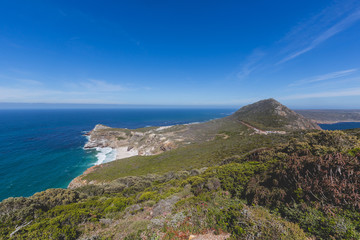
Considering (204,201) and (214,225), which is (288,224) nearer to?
(214,225)

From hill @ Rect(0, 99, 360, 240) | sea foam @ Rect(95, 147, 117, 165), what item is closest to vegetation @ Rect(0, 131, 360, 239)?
hill @ Rect(0, 99, 360, 240)

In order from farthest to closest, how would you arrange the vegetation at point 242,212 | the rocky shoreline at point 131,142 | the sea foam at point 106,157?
the rocky shoreline at point 131,142 < the sea foam at point 106,157 < the vegetation at point 242,212

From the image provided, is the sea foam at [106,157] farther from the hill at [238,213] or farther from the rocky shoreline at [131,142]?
the hill at [238,213]

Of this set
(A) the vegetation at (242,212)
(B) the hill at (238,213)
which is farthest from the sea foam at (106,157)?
(B) the hill at (238,213)

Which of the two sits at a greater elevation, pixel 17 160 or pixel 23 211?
pixel 23 211

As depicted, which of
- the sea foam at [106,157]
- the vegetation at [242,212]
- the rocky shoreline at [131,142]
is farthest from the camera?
the rocky shoreline at [131,142]

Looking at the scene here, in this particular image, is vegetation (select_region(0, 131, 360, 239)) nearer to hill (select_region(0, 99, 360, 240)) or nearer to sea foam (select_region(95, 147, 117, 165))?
hill (select_region(0, 99, 360, 240))

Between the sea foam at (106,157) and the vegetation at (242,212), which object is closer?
the vegetation at (242,212)

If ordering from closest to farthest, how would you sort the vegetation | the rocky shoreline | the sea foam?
the vegetation
the sea foam
the rocky shoreline

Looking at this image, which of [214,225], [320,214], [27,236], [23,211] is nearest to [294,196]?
[320,214]

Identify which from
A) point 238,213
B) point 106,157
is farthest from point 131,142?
point 238,213

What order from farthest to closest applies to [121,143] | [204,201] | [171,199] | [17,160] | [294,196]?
[121,143], [17,160], [171,199], [204,201], [294,196]
